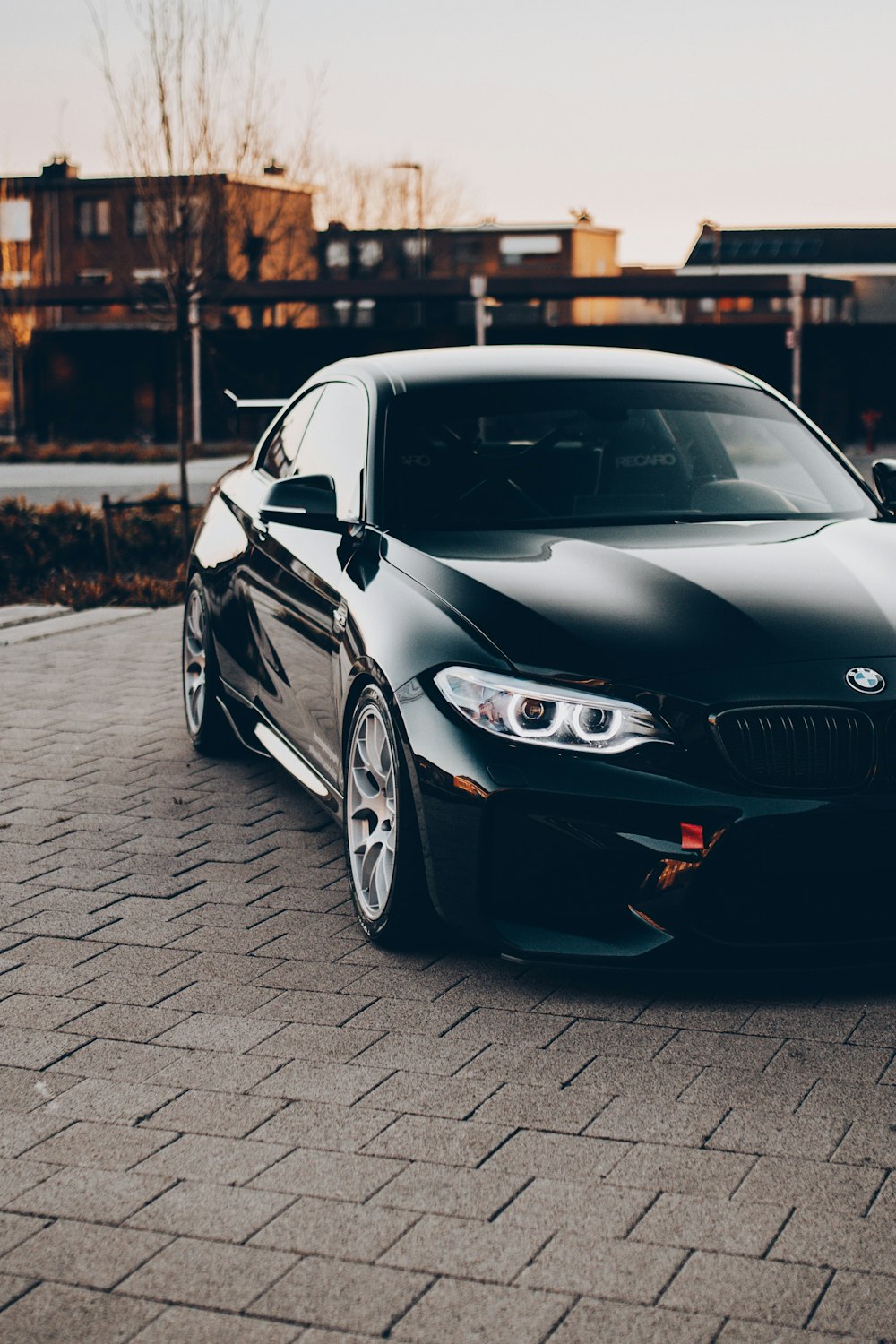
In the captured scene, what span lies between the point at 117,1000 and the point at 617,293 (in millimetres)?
32724

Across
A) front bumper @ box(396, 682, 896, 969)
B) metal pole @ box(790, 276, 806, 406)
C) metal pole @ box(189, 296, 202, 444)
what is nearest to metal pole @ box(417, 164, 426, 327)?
metal pole @ box(189, 296, 202, 444)

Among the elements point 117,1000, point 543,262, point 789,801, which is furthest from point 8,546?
point 543,262

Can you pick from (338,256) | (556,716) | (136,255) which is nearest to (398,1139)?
(556,716)

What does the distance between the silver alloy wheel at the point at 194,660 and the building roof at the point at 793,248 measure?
276ft

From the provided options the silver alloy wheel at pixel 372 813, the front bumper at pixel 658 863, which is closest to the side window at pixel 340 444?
the silver alloy wheel at pixel 372 813

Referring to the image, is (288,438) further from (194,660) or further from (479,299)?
(479,299)

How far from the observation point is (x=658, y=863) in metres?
3.75

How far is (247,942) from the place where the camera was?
14.8ft

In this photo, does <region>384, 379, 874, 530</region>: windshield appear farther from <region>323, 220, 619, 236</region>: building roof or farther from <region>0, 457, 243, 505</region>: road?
<region>323, 220, 619, 236</region>: building roof

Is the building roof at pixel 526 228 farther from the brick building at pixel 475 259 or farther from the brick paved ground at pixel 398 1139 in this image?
the brick paved ground at pixel 398 1139

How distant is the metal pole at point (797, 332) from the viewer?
3303 cm

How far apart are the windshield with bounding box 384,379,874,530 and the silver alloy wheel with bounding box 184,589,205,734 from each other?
71.6 inches

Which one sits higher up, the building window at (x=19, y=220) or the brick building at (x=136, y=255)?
the building window at (x=19, y=220)

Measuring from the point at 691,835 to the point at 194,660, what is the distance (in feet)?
11.6
